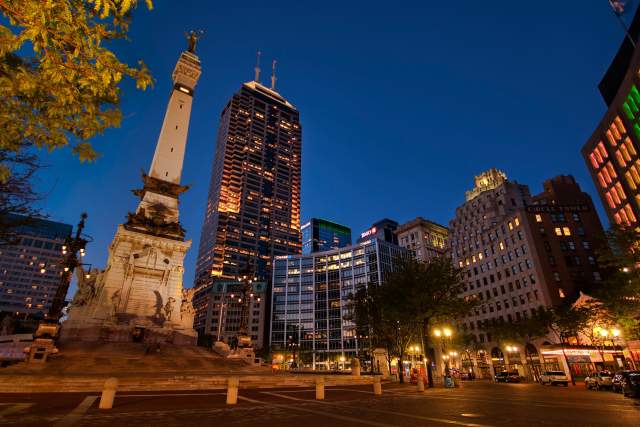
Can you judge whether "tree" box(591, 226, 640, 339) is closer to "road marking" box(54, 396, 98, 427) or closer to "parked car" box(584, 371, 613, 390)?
"parked car" box(584, 371, 613, 390)

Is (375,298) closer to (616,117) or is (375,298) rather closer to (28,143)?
(28,143)

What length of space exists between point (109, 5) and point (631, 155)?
62.3 m

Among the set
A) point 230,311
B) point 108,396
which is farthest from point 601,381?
point 230,311

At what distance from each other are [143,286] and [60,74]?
3492 cm

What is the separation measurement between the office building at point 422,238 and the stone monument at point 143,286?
94.6 meters

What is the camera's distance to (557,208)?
68625mm

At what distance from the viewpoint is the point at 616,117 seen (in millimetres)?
48188

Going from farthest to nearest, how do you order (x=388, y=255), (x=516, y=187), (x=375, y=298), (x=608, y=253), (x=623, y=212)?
(x=388, y=255) → (x=516, y=187) → (x=623, y=212) → (x=375, y=298) → (x=608, y=253)

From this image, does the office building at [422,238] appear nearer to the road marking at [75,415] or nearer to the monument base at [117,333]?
the monument base at [117,333]

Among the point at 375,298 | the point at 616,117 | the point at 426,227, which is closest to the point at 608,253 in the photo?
the point at 375,298

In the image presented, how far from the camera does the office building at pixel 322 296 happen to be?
11238cm

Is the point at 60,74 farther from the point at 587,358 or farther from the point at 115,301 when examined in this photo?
the point at 587,358

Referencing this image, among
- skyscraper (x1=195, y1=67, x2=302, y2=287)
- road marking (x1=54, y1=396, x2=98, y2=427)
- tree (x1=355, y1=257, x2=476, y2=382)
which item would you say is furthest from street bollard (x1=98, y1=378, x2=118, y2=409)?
skyscraper (x1=195, y1=67, x2=302, y2=287)

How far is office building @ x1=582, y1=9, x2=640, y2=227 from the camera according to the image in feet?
144
